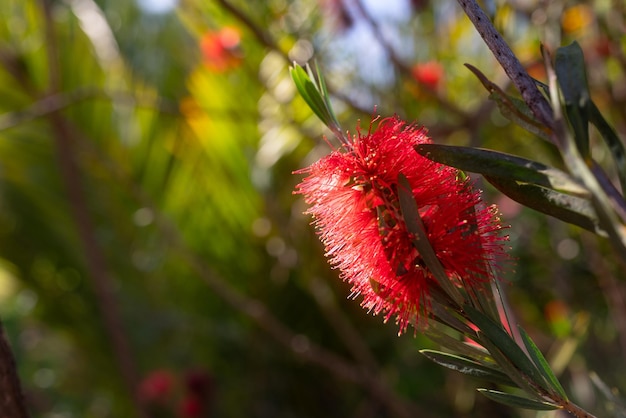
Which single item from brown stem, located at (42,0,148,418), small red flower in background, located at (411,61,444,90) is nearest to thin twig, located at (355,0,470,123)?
small red flower in background, located at (411,61,444,90)

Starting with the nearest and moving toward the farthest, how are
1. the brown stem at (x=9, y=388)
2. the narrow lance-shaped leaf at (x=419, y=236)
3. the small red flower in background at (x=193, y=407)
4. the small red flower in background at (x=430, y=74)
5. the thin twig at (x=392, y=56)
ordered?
the narrow lance-shaped leaf at (x=419, y=236), the brown stem at (x=9, y=388), the thin twig at (x=392, y=56), the small red flower in background at (x=430, y=74), the small red flower in background at (x=193, y=407)

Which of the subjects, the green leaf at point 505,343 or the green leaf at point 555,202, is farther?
the green leaf at point 505,343

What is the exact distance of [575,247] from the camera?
2574 mm

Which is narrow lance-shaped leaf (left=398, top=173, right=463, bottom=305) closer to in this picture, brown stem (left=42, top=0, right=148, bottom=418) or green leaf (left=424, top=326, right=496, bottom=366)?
green leaf (left=424, top=326, right=496, bottom=366)

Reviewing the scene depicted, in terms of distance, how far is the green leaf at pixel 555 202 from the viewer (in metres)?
0.48

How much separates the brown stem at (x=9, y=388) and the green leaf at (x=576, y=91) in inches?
26.9

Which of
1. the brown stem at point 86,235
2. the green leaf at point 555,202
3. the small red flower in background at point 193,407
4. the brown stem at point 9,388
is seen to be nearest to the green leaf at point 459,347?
the green leaf at point 555,202

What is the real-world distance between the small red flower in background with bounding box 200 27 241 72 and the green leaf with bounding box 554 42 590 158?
163 centimetres

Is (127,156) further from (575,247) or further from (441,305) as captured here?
(441,305)

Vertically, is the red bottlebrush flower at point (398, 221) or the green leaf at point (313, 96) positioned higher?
the green leaf at point (313, 96)

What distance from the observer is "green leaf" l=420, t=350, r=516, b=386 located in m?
0.64

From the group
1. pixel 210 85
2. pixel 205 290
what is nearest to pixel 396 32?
pixel 210 85

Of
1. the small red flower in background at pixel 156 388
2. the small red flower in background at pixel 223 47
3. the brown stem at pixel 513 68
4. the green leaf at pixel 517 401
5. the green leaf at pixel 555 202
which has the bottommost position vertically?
the green leaf at pixel 517 401

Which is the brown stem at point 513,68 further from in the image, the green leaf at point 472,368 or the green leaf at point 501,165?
the green leaf at point 472,368
